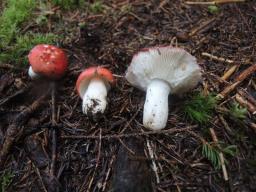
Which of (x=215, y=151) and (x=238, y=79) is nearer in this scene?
(x=215, y=151)

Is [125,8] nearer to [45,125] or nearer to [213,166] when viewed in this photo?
[45,125]

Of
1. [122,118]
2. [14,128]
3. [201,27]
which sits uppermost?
[201,27]

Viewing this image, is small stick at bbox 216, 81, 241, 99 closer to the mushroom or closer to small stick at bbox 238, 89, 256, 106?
small stick at bbox 238, 89, 256, 106

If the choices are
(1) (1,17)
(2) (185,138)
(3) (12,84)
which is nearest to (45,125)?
(3) (12,84)

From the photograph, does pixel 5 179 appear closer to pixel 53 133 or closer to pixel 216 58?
pixel 53 133

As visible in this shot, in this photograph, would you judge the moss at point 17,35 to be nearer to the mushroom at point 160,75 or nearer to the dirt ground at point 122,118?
the dirt ground at point 122,118

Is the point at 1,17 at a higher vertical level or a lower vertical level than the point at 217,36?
lower

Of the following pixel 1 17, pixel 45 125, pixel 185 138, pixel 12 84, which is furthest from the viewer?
pixel 1 17

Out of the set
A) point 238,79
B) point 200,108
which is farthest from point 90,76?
point 238,79
